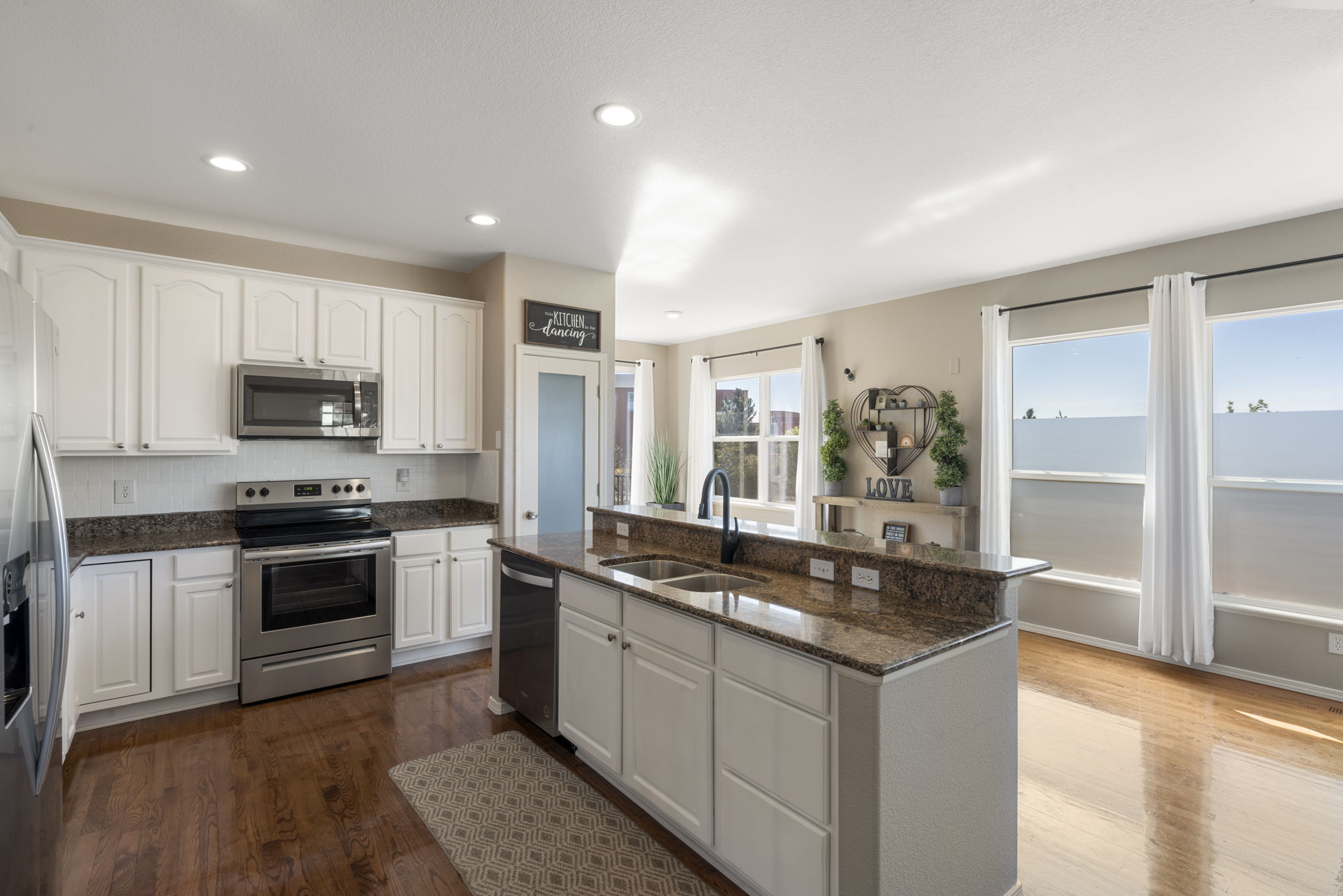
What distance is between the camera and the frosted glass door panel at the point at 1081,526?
428cm

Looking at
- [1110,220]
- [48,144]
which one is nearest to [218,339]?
[48,144]

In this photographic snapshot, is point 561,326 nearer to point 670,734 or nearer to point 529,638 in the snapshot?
point 529,638

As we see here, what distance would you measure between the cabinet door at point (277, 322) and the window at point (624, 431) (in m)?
4.42

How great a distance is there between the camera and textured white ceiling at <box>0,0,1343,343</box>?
1.95 metres

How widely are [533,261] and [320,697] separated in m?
2.99

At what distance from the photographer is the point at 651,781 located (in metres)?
2.20

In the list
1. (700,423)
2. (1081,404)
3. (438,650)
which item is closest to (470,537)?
(438,650)

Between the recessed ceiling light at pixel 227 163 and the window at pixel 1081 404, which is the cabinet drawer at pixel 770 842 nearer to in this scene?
the recessed ceiling light at pixel 227 163

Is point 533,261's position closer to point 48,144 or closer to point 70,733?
point 48,144

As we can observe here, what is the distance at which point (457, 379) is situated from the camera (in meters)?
4.39

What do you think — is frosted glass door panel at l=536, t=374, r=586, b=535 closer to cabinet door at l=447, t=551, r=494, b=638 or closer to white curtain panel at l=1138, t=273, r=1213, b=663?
cabinet door at l=447, t=551, r=494, b=638

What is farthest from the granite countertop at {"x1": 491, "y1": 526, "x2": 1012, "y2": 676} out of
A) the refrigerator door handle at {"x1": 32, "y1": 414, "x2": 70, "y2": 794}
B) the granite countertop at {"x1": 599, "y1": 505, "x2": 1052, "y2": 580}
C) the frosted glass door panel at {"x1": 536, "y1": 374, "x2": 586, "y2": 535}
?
the frosted glass door panel at {"x1": 536, "y1": 374, "x2": 586, "y2": 535}

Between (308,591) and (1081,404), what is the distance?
522cm

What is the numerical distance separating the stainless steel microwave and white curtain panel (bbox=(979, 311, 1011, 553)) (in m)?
4.34
